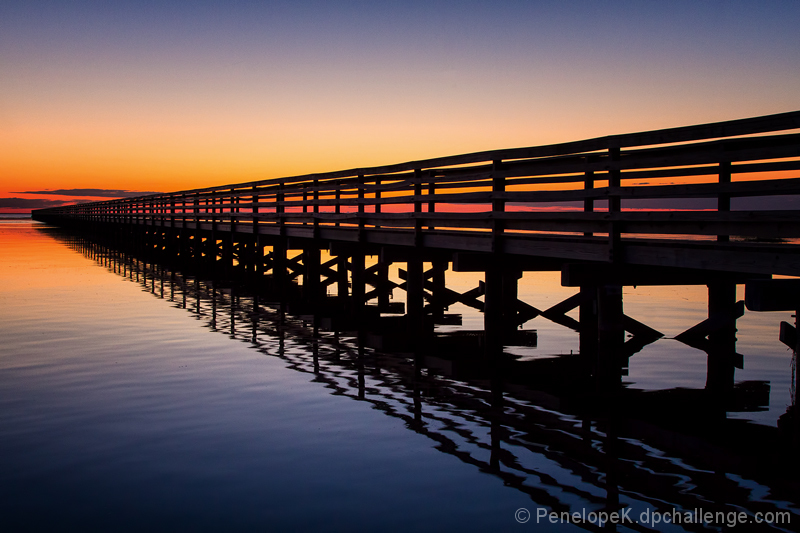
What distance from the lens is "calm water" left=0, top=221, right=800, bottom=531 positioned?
17.3ft

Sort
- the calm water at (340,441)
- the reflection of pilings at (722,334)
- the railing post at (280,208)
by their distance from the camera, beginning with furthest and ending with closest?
1. the railing post at (280,208)
2. the reflection of pilings at (722,334)
3. the calm water at (340,441)

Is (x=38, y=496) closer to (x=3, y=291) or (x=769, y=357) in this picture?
(x=769, y=357)

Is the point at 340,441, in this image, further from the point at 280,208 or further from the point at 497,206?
the point at 280,208

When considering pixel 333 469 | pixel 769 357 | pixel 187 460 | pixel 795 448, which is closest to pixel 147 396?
pixel 187 460

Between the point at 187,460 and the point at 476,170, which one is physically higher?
the point at 476,170

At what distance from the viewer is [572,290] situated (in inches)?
854

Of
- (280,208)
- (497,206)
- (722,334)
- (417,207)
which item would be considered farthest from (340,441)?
(280,208)

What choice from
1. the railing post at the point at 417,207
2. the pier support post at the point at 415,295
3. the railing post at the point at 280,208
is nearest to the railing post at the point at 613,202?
the railing post at the point at 417,207

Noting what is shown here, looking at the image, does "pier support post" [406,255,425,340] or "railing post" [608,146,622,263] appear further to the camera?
"pier support post" [406,255,425,340]

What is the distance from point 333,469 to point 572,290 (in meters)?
16.6

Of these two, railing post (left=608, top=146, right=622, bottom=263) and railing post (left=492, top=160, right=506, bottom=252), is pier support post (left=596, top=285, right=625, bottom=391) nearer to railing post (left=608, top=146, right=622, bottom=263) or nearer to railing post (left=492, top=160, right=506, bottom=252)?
railing post (left=608, top=146, right=622, bottom=263)

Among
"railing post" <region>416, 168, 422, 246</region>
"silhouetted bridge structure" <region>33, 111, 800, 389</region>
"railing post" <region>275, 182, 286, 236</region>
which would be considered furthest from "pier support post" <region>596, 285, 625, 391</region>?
"railing post" <region>275, 182, 286, 236</region>

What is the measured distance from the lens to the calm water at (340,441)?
5270 mm

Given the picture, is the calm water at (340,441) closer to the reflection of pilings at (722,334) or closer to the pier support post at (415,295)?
the reflection of pilings at (722,334)
